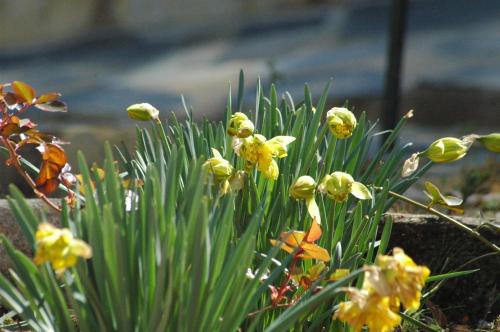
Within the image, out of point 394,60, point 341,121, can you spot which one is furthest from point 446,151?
point 394,60

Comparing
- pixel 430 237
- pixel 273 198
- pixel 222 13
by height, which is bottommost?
pixel 222 13

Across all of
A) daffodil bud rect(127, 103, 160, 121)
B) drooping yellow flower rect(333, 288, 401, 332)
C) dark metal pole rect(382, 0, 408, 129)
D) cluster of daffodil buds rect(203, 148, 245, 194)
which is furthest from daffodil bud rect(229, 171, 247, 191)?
dark metal pole rect(382, 0, 408, 129)

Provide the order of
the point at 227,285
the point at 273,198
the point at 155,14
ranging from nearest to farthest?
the point at 227,285
the point at 273,198
the point at 155,14

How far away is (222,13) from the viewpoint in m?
4.71

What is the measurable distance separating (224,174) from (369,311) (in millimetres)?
345

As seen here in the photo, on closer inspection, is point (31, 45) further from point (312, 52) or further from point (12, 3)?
point (312, 52)

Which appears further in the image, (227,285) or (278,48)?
(278,48)

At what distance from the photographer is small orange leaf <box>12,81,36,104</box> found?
60.4 inches

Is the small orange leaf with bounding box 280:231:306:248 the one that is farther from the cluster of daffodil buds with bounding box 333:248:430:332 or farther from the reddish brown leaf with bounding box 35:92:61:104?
the reddish brown leaf with bounding box 35:92:61:104

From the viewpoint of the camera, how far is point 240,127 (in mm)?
1377

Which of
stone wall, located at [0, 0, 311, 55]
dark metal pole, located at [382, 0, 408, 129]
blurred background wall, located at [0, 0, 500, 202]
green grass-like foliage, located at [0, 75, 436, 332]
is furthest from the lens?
stone wall, located at [0, 0, 311, 55]

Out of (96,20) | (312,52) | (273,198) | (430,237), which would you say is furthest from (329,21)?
(273,198)

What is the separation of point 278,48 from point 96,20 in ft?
3.11

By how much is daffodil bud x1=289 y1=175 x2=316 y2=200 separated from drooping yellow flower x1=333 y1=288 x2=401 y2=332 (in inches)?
9.8
